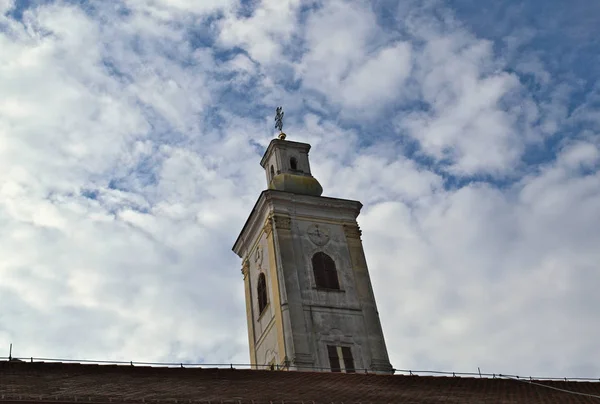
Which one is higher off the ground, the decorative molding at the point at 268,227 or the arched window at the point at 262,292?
the decorative molding at the point at 268,227

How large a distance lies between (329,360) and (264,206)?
839 centimetres

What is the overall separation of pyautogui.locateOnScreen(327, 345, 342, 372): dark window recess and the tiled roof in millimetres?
7529

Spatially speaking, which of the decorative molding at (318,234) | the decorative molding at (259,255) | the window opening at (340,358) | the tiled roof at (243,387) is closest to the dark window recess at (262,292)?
the decorative molding at (259,255)

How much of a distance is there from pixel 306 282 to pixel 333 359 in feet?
12.7

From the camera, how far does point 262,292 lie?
37500 millimetres

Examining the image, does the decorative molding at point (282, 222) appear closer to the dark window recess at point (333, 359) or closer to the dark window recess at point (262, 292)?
the dark window recess at point (262, 292)

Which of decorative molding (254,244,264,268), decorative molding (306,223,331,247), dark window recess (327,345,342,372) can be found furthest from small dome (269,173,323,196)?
dark window recess (327,345,342,372)

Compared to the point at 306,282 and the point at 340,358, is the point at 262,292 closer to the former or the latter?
the point at 306,282

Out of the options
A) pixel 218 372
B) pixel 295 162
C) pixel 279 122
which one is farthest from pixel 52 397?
pixel 279 122

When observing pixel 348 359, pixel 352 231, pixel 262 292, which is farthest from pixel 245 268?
pixel 348 359

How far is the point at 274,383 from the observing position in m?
22.9

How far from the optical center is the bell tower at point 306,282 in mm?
33531

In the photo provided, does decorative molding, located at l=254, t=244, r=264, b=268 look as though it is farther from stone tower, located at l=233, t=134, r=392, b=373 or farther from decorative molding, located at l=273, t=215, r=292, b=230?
decorative molding, located at l=273, t=215, r=292, b=230

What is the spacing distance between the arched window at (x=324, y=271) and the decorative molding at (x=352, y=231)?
1.89 m
